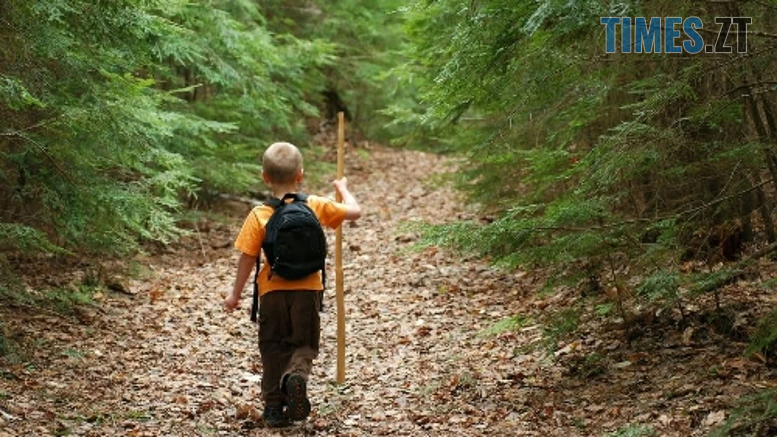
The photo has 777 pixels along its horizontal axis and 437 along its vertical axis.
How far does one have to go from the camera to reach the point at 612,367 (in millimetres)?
6703

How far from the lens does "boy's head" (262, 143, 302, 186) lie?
6160mm

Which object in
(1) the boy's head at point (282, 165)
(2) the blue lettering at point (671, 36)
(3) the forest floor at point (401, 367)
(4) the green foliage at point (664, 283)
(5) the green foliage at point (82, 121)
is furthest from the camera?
(5) the green foliage at point (82, 121)

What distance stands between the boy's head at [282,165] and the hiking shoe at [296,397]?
1438 mm

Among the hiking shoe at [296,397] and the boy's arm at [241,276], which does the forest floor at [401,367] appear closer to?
the hiking shoe at [296,397]

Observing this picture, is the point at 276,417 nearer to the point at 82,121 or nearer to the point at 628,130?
the point at 82,121

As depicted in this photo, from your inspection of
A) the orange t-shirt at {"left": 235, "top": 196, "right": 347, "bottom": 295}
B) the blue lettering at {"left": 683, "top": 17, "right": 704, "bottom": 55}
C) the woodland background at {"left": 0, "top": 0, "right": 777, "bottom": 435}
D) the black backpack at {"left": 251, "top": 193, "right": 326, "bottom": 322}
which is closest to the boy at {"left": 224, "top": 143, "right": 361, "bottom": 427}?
the orange t-shirt at {"left": 235, "top": 196, "right": 347, "bottom": 295}

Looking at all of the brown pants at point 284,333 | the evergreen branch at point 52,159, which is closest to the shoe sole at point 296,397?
the brown pants at point 284,333

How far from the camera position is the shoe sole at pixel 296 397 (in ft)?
19.5

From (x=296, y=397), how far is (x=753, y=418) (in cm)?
303

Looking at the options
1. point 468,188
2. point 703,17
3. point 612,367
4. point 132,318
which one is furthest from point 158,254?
point 703,17

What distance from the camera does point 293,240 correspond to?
235 inches

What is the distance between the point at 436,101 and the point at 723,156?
2453 mm

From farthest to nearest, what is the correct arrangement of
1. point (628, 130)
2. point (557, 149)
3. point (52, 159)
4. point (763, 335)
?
point (557, 149), point (52, 159), point (628, 130), point (763, 335)

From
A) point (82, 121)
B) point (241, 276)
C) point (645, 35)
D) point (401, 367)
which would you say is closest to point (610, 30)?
point (645, 35)
